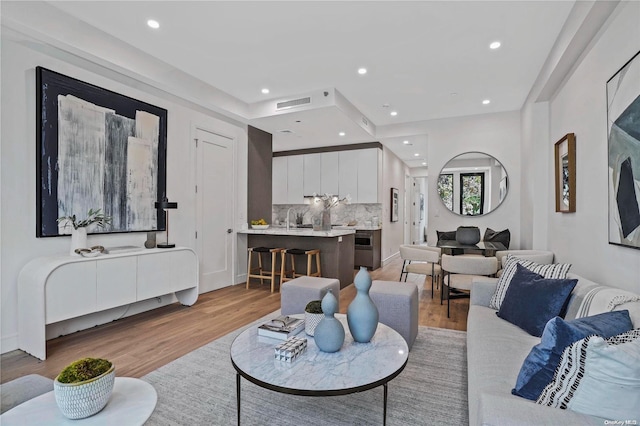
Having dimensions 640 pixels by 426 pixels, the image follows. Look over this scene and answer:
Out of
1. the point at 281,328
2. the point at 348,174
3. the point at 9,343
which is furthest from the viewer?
the point at 348,174

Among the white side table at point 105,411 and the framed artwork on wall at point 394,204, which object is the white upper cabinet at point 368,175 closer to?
the framed artwork on wall at point 394,204

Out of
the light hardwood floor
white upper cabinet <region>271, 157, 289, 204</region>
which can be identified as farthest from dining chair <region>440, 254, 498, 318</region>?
white upper cabinet <region>271, 157, 289, 204</region>

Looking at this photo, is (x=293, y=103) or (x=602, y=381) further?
(x=293, y=103)

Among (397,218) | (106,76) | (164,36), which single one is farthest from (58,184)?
(397,218)

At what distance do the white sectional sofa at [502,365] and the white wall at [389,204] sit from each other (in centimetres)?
465

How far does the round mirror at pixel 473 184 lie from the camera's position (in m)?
5.50

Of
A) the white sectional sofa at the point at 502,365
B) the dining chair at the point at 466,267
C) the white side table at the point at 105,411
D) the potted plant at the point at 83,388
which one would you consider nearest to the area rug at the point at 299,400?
the white sectional sofa at the point at 502,365

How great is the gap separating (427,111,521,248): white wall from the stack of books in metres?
4.46

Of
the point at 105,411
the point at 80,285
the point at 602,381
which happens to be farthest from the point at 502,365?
the point at 80,285

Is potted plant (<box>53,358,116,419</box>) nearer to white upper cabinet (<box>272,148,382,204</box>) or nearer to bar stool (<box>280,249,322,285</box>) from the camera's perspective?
bar stool (<box>280,249,322,285</box>)

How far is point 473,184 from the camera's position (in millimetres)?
5641

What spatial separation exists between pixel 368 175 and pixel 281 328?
5.36 metres

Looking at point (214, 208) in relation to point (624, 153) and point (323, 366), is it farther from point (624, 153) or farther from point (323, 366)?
point (624, 153)

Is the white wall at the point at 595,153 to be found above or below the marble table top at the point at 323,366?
above
